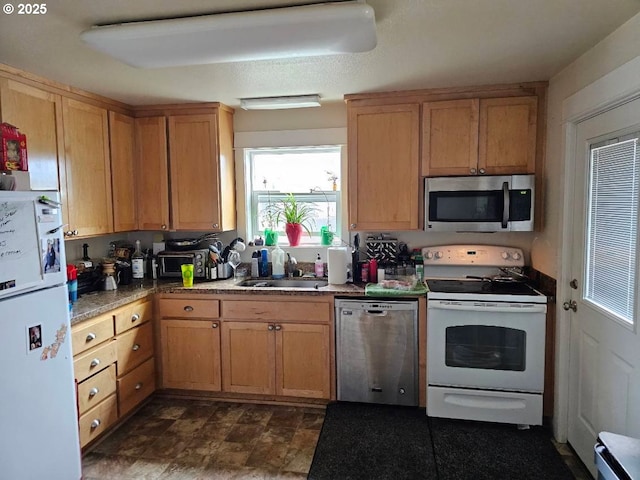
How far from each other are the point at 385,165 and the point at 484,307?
117 cm

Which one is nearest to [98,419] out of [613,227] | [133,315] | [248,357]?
[133,315]

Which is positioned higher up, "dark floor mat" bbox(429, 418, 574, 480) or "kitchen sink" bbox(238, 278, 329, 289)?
"kitchen sink" bbox(238, 278, 329, 289)

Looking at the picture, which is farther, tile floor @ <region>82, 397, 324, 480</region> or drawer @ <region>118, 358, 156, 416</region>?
drawer @ <region>118, 358, 156, 416</region>

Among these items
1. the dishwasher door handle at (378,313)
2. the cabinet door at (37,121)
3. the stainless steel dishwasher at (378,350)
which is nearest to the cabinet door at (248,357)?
the stainless steel dishwasher at (378,350)

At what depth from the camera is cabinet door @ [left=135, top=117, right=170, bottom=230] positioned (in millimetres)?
3350

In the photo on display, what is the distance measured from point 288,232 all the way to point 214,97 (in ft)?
3.85

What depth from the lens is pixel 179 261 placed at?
11.1 ft

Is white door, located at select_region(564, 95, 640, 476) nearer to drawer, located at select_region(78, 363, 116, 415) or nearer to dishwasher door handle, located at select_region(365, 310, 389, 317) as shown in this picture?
dishwasher door handle, located at select_region(365, 310, 389, 317)

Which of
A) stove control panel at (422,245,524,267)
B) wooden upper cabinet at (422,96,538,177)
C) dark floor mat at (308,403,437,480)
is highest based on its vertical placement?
wooden upper cabinet at (422,96,538,177)

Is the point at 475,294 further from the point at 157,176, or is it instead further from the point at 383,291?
the point at 157,176

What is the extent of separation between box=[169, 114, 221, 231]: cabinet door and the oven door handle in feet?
5.72

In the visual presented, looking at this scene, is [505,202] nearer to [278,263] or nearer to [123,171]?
[278,263]

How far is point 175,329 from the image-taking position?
3129mm

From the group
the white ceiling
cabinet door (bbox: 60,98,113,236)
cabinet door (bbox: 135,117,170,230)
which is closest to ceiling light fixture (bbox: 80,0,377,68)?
the white ceiling
